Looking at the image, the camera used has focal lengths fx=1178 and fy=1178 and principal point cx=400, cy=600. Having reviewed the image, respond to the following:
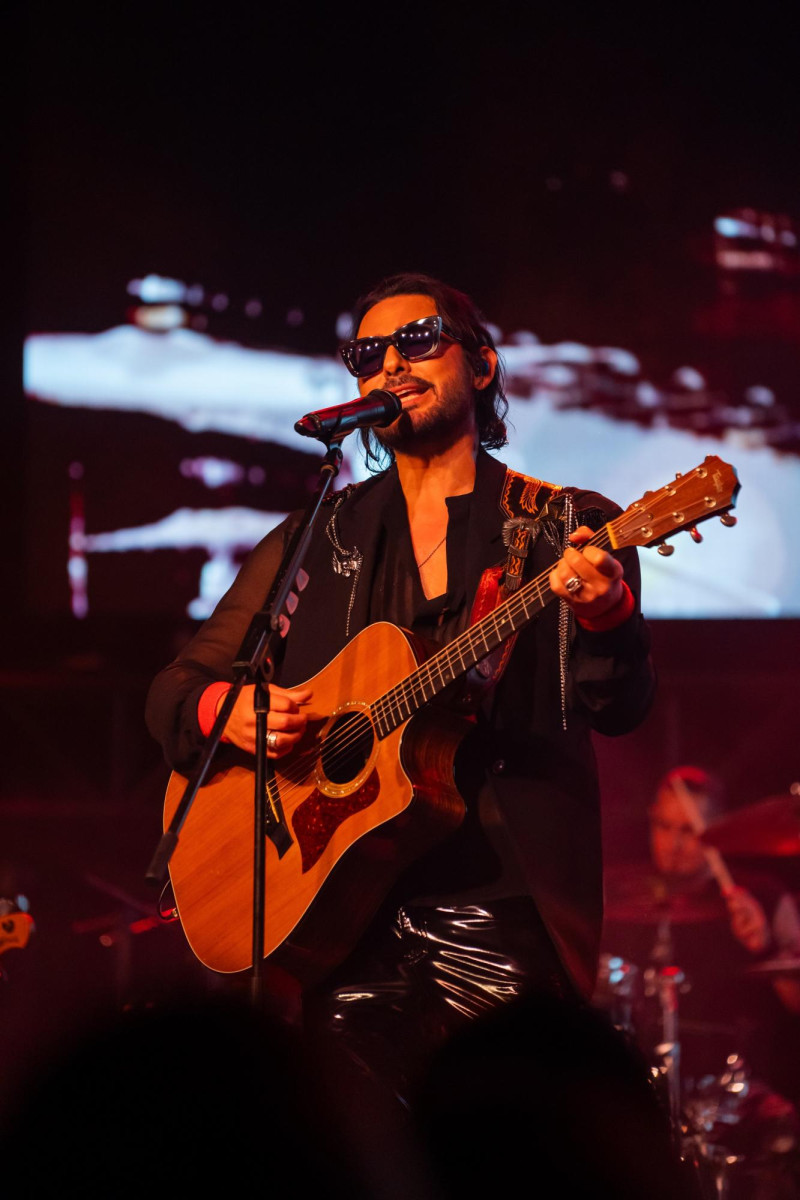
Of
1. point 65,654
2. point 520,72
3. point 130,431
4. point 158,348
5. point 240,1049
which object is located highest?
point 520,72

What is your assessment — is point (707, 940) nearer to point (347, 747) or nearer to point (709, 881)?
point (709, 881)

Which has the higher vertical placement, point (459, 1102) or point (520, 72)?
point (520, 72)

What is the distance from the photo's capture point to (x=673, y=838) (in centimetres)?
630

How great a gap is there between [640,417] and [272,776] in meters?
4.19

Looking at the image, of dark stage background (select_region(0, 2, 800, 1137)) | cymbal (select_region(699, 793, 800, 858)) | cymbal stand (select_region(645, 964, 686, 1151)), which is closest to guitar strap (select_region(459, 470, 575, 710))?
cymbal (select_region(699, 793, 800, 858))

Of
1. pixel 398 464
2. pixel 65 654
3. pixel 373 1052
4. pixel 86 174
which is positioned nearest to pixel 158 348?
pixel 86 174

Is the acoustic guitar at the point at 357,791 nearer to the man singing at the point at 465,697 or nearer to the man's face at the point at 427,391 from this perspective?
the man singing at the point at 465,697

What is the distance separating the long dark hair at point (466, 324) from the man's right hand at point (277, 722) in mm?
1132

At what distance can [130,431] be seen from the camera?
6645 millimetres

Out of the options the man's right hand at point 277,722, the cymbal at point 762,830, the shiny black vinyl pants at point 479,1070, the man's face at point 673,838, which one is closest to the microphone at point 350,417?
the man's right hand at point 277,722

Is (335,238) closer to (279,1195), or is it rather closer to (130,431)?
(130,431)

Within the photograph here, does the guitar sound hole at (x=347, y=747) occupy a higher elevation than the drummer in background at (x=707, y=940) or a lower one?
higher

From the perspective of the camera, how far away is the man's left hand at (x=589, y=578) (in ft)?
7.96

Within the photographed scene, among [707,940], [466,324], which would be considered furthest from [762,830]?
[466,324]
